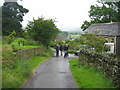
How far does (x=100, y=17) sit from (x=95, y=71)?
101 ft

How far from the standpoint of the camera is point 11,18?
135 ft

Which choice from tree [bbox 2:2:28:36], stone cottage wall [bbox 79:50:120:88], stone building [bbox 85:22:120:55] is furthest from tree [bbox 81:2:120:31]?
stone cottage wall [bbox 79:50:120:88]

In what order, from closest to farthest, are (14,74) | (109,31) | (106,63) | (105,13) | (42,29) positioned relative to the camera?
1. (14,74)
2. (106,63)
3. (42,29)
4. (109,31)
5. (105,13)

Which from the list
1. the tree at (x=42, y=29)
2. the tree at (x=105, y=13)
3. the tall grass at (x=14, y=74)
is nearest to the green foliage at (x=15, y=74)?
the tall grass at (x=14, y=74)

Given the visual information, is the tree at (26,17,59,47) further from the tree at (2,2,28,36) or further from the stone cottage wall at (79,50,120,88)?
the tree at (2,2,28,36)

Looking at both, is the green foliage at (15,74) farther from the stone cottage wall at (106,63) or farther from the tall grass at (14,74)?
the stone cottage wall at (106,63)

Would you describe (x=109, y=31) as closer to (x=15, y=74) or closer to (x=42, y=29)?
(x=42, y=29)

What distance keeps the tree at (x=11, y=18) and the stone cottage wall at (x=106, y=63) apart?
28065 mm

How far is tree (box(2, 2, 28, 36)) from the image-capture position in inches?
1551

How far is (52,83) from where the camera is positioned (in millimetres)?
8281

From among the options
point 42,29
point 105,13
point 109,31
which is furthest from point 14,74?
point 105,13

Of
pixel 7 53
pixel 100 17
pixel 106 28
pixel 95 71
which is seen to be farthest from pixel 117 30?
pixel 7 53

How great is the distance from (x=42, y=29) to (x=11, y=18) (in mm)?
19540

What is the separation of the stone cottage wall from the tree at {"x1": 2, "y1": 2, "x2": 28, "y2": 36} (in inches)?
1105
